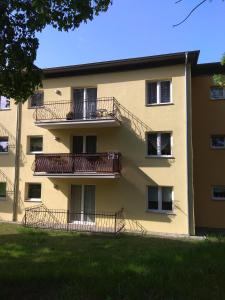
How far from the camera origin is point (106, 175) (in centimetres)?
1650

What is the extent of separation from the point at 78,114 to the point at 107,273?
39.7 feet

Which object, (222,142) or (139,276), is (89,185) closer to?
(222,142)

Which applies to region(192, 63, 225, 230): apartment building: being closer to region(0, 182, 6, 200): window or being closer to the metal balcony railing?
the metal balcony railing

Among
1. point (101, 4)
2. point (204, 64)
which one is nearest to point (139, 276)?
point (101, 4)

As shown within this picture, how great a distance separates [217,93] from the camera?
18375 millimetres

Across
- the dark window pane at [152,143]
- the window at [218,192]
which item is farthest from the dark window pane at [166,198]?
the window at [218,192]

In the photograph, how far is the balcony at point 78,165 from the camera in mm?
16703

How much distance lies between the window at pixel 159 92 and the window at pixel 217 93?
2762 mm

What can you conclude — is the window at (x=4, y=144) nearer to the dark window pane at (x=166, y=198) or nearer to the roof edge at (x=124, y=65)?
the roof edge at (x=124, y=65)

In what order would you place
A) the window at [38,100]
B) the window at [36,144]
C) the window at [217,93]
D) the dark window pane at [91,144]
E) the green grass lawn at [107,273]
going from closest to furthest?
the green grass lawn at [107,273] → the window at [217,93] → the dark window pane at [91,144] → the window at [36,144] → the window at [38,100]

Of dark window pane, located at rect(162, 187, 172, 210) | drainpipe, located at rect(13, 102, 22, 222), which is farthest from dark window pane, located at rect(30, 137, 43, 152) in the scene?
dark window pane, located at rect(162, 187, 172, 210)

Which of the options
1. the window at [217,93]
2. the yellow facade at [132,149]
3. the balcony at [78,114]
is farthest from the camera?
the window at [217,93]

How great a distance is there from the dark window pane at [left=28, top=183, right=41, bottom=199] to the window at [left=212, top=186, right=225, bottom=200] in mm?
9841

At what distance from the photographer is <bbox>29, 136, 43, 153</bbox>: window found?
64.2ft
